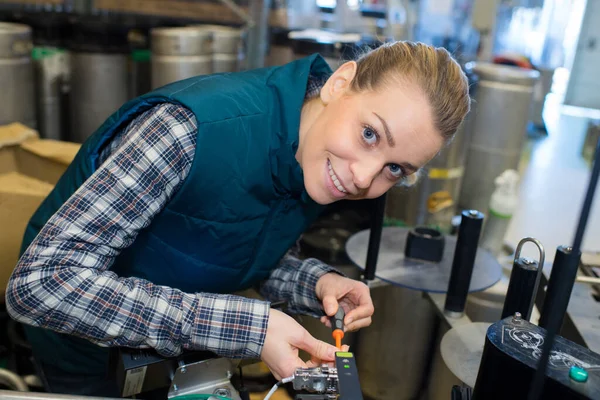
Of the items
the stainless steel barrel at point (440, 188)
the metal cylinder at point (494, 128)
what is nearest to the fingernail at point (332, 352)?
the stainless steel barrel at point (440, 188)

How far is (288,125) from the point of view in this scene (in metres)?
0.81

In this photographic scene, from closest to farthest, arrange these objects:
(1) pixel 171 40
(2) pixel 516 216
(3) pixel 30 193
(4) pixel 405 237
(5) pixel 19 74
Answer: (4) pixel 405 237
(3) pixel 30 193
(5) pixel 19 74
(1) pixel 171 40
(2) pixel 516 216

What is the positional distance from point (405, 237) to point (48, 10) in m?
1.89

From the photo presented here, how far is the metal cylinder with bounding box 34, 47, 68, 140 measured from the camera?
77.8 inches

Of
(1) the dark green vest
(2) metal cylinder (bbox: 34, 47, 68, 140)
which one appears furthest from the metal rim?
(1) the dark green vest

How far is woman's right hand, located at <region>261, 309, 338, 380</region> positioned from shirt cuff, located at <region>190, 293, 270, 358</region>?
0.01 meters

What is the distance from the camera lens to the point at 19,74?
171 centimetres

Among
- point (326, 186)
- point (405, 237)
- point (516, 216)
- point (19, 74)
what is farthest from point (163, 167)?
point (516, 216)

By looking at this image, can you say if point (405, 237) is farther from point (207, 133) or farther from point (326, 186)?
point (207, 133)

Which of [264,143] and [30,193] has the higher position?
[264,143]

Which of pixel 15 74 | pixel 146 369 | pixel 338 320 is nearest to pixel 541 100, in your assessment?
pixel 15 74

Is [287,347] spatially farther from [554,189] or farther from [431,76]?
[554,189]

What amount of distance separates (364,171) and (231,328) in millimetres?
268

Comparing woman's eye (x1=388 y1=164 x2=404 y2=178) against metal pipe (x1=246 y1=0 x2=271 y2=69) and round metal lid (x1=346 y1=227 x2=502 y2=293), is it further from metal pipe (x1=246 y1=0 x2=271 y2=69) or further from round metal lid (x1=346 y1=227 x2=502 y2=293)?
metal pipe (x1=246 y1=0 x2=271 y2=69)
